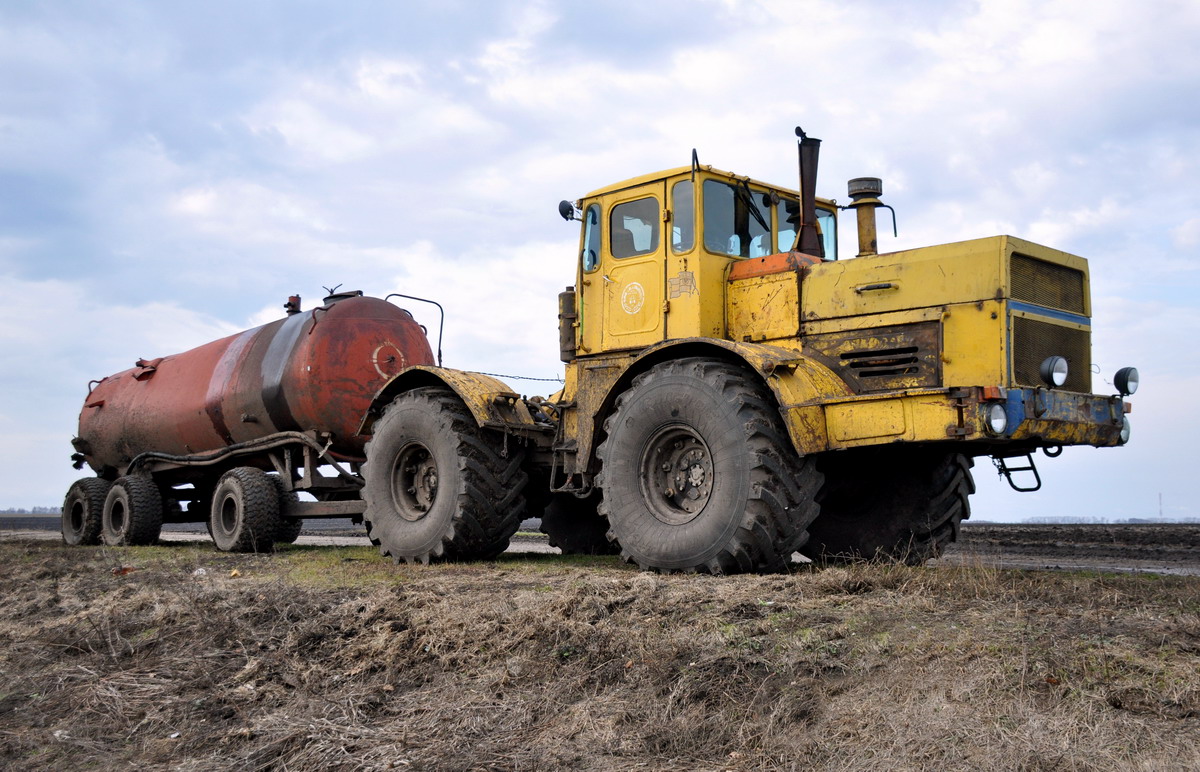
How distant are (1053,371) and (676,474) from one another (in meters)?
2.78

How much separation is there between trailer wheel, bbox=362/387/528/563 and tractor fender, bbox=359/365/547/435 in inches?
7.9

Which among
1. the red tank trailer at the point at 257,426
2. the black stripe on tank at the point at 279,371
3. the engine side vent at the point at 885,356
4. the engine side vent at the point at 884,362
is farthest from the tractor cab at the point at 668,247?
the black stripe on tank at the point at 279,371

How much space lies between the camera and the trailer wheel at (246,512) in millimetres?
12188

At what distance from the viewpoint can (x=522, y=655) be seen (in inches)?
210

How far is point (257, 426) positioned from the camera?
43.2ft

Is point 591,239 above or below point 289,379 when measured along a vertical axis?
above

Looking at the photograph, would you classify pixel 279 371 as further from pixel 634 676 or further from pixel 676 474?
pixel 634 676

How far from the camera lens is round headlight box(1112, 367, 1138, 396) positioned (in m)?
8.04

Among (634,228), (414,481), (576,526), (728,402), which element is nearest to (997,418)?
(728,402)

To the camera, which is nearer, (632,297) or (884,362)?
(884,362)

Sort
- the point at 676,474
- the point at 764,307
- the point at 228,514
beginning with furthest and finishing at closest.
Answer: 1. the point at 228,514
2. the point at 764,307
3. the point at 676,474

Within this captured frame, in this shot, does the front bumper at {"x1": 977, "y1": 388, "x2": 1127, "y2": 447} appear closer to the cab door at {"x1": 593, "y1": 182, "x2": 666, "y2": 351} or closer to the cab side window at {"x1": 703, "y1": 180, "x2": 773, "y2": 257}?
the cab side window at {"x1": 703, "y1": 180, "x2": 773, "y2": 257}

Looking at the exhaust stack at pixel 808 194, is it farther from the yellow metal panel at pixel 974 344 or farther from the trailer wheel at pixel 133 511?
the trailer wheel at pixel 133 511

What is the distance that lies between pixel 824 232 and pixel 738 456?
3426 mm
